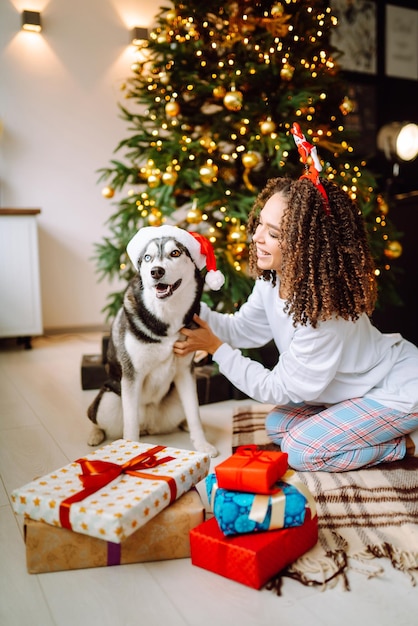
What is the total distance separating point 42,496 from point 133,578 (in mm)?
255

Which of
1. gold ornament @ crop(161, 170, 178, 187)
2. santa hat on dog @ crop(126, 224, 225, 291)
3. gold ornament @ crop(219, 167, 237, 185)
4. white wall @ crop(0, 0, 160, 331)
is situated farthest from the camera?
white wall @ crop(0, 0, 160, 331)

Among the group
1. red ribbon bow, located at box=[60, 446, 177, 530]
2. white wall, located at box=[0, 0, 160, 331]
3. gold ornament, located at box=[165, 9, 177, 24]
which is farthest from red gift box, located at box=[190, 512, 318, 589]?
Result: white wall, located at box=[0, 0, 160, 331]

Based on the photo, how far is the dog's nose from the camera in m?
1.48

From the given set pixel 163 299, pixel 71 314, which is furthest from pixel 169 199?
pixel 71 314

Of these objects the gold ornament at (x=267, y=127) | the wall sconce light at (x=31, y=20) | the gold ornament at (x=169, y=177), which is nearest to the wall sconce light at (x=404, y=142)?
the gold ornament at (x=267, y=127)

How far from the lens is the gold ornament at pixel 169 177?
2346 millimetres

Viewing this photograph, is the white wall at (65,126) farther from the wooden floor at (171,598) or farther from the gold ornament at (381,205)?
the wooden floor at (171,598)

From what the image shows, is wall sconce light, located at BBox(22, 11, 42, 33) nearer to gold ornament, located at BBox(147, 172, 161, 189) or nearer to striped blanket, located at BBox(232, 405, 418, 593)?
gold ornament, located at BBox(147, 172, 161, 189)

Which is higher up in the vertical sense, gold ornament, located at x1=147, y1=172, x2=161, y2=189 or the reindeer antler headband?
gold ornament, located at x1=147, y1=172, x2=161, y2=189

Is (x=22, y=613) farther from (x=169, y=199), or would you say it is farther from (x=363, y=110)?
(x=363, y=110)

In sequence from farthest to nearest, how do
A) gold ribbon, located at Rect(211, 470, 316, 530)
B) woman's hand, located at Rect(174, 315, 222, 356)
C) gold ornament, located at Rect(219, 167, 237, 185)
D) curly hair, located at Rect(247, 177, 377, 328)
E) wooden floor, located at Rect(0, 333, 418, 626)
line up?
gold ornament, located at Rect(219, 167, 237, 185) → woman's hand, located at Rect(174, 315, 222, 356) → curly hair, located at Rect(247, 177, 377, 328) → gold ribbon, located at Rect(211, 470, 316, 530) → wooden floor, located at Rect(0, 333, 418, 626)

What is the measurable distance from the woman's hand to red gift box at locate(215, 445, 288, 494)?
515 mm

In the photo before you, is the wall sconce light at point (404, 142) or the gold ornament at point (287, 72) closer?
the gold ornament at point (287, 72)

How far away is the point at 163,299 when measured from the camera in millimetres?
1554
